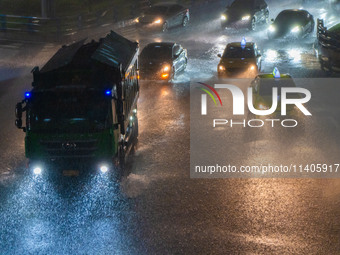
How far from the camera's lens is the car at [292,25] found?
33594 millimetres

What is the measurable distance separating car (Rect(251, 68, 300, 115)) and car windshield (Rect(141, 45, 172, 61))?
19.4 feet

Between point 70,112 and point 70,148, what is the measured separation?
845 mm

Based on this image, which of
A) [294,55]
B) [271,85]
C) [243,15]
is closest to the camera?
[271,85]

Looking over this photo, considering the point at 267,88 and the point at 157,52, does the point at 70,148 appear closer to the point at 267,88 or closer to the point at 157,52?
the point at 267,88

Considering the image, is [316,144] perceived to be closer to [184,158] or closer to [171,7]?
[184,158]

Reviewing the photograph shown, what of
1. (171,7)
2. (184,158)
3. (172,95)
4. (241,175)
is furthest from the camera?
(171,7)

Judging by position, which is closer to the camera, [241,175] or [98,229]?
[98,229]

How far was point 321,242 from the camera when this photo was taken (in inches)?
403

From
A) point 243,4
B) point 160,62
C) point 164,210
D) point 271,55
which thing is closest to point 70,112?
point 164,210

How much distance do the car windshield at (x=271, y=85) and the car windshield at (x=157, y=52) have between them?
6328mm

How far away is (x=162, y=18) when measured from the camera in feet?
119

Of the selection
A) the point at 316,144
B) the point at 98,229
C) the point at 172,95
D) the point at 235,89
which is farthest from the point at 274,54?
the point at 98,229

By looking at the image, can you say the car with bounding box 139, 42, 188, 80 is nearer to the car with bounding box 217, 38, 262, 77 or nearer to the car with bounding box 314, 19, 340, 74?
the car with bounding box 217, 38, 262, 77

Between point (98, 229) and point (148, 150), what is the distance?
497 centimetres
